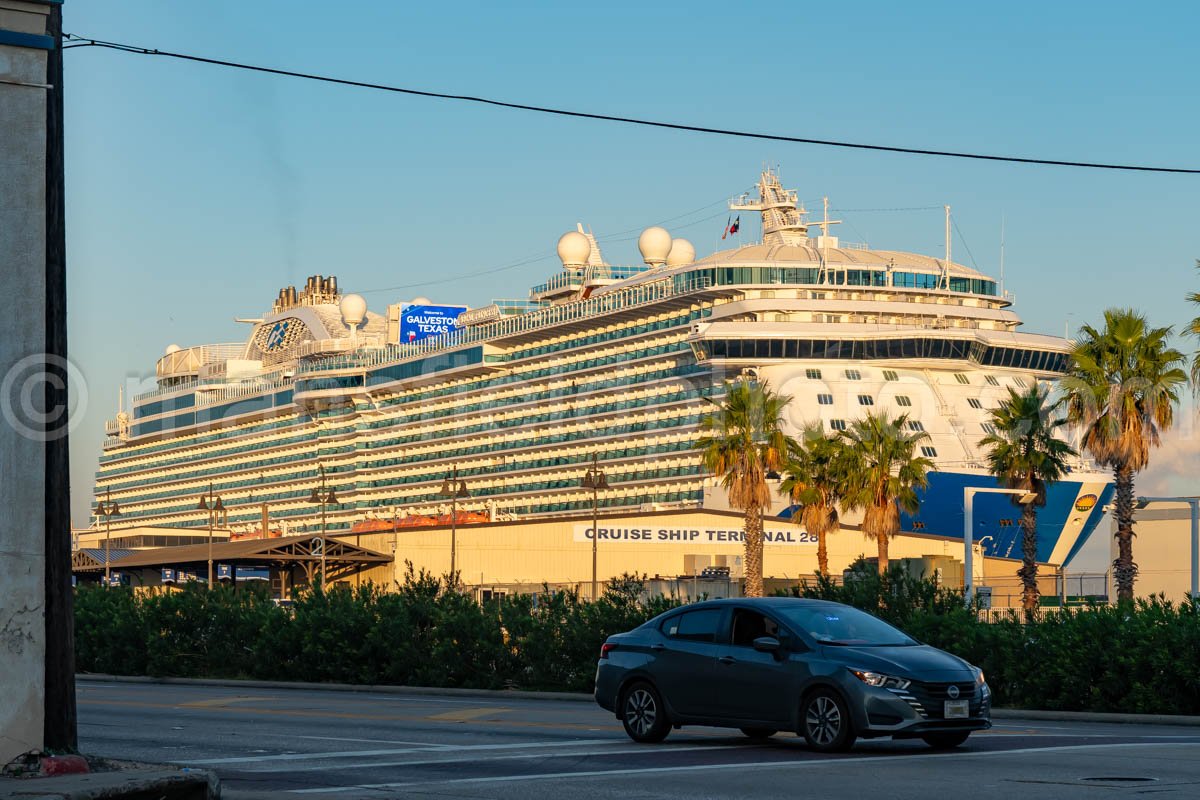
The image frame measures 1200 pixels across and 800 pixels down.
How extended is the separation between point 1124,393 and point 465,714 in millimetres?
32916

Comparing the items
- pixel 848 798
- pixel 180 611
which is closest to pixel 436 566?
pixel 180 611

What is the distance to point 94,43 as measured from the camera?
22812 mm

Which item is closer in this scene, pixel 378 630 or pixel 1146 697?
pixel 1146 697

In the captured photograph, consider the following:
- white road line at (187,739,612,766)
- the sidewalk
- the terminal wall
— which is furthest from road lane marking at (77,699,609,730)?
the terminal wall

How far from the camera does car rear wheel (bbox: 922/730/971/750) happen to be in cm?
1631

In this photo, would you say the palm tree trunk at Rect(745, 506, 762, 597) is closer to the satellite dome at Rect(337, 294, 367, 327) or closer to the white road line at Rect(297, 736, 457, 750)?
the white road line at Rect(297, 736, 457, 750)

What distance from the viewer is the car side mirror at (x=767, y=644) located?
16.7 m

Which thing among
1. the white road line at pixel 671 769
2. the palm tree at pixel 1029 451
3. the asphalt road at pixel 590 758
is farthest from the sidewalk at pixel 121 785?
the palm tree at pixel 1029 451

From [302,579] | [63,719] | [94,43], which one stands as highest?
[94,43]

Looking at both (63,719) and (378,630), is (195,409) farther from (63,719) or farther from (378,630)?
(63,719)

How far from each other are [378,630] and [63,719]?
19.7 m

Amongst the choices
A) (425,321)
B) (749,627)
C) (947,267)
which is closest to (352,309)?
(425,321)

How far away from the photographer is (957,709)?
52.4 ft

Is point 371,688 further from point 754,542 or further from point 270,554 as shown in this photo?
point 270,554
